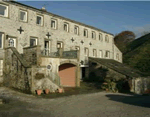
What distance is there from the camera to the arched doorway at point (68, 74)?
61.5 feet

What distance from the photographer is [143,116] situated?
6.91 meters

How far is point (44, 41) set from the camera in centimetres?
1873

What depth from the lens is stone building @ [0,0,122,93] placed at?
582 inches

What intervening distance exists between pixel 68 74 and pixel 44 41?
15.9 feet

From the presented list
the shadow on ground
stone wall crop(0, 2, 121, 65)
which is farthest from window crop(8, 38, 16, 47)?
the shadow on ground

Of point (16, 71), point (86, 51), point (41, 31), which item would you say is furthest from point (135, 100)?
point (86, 51)

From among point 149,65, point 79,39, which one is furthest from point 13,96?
point 149,65

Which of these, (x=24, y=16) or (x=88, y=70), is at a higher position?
(x=24, y=16)

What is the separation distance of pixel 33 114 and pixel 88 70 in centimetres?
1787

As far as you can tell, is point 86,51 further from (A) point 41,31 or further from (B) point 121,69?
(A) point 41,31

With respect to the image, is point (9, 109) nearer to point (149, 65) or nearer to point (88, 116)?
point (88, 116)

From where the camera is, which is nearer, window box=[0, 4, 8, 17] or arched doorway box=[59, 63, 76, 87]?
window box=[0, 4, 8, 17]

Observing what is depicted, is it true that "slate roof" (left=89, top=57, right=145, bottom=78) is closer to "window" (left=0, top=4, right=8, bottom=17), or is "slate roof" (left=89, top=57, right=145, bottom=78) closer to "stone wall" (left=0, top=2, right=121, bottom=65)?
"stone wall" (left=0, top=2, right=121, bottom=65)

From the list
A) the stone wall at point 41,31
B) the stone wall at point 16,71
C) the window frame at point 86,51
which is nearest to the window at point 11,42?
the stone wall at point 41,31
